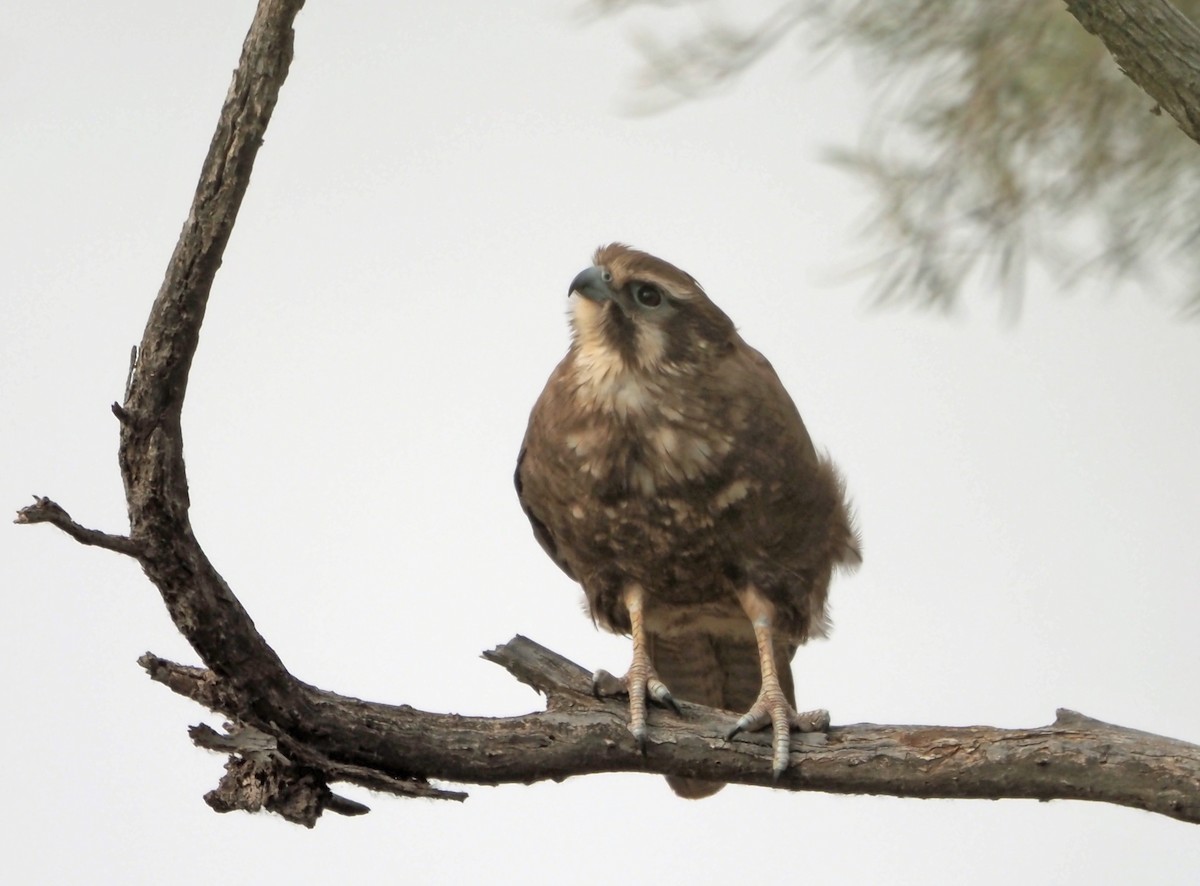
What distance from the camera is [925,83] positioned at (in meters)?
3.84

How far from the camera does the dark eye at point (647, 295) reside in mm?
3081

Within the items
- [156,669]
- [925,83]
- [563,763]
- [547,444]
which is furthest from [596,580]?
[925,83]

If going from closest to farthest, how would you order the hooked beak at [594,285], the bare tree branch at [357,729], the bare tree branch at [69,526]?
the bare tree branch at [69,526] < the bare tree branch at [357,729] < the hooked beak at [594,285]

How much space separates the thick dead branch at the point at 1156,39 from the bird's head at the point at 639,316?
94cm

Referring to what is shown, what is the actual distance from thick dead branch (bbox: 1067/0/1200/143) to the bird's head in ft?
3.08

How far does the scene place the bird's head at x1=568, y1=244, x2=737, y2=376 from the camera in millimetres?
3059

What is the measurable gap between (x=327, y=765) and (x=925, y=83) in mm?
2358

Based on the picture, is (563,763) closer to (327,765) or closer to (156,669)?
(327,765)

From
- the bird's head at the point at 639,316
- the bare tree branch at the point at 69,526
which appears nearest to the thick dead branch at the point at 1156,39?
the bird's head at the point at 639,316

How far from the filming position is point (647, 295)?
10.1ft

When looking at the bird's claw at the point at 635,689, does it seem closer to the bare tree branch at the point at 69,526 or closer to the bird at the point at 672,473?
the bird at the point at 672,473

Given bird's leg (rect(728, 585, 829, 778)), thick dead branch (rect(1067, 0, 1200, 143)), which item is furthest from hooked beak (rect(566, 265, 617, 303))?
thick dead branch (rect(1067, 0, 1200, 143))

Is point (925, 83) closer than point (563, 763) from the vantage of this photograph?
No

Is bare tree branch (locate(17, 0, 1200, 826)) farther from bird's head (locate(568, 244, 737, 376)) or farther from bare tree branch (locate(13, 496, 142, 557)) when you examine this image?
bird's head (locate(568, 244, 737, 376))
